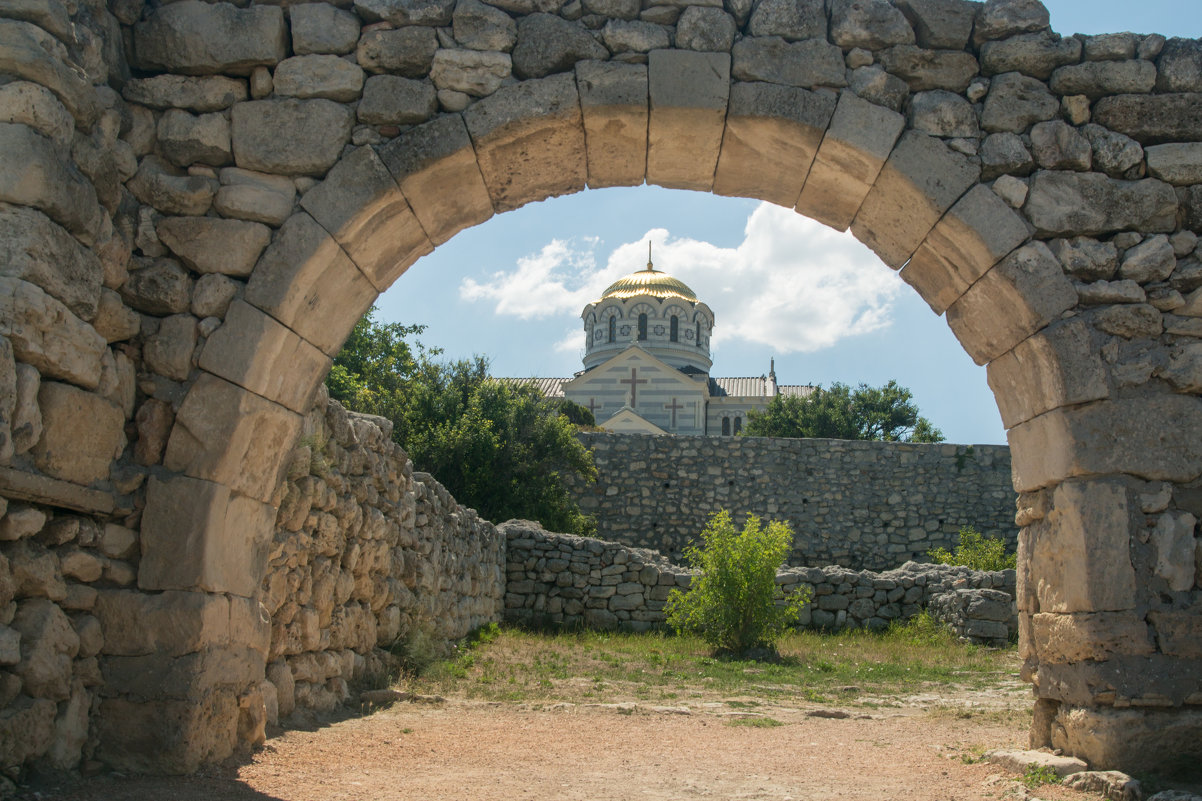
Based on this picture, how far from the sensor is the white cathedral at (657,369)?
49.2m

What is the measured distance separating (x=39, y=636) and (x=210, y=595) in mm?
758

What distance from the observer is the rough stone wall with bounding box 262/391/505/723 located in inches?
251

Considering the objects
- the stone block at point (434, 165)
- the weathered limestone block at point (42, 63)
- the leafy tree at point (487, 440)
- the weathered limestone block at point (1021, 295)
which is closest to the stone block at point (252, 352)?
the stone block at point (434, 165)

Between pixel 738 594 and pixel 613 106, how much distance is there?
27.8 feet

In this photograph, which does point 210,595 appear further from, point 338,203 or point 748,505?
point 748,505

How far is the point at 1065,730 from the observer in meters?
4.73

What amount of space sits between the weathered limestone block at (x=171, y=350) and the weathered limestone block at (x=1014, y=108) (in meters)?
4.13

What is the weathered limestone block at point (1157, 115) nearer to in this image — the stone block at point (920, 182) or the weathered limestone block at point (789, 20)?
the stone block at point (920, 182)

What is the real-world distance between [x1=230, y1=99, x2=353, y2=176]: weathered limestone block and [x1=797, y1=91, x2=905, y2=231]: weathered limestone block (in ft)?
8.06

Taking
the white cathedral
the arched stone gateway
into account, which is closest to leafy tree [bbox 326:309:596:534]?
the arched stone gateway

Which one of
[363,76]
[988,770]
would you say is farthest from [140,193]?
[988,770]

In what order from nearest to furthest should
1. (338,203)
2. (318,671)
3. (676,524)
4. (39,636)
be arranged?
(39,636) → (338,203) → (318,671) → (676,524)

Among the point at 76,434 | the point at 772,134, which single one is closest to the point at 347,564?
the point at 76,434

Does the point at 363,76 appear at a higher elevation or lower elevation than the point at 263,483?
higher
